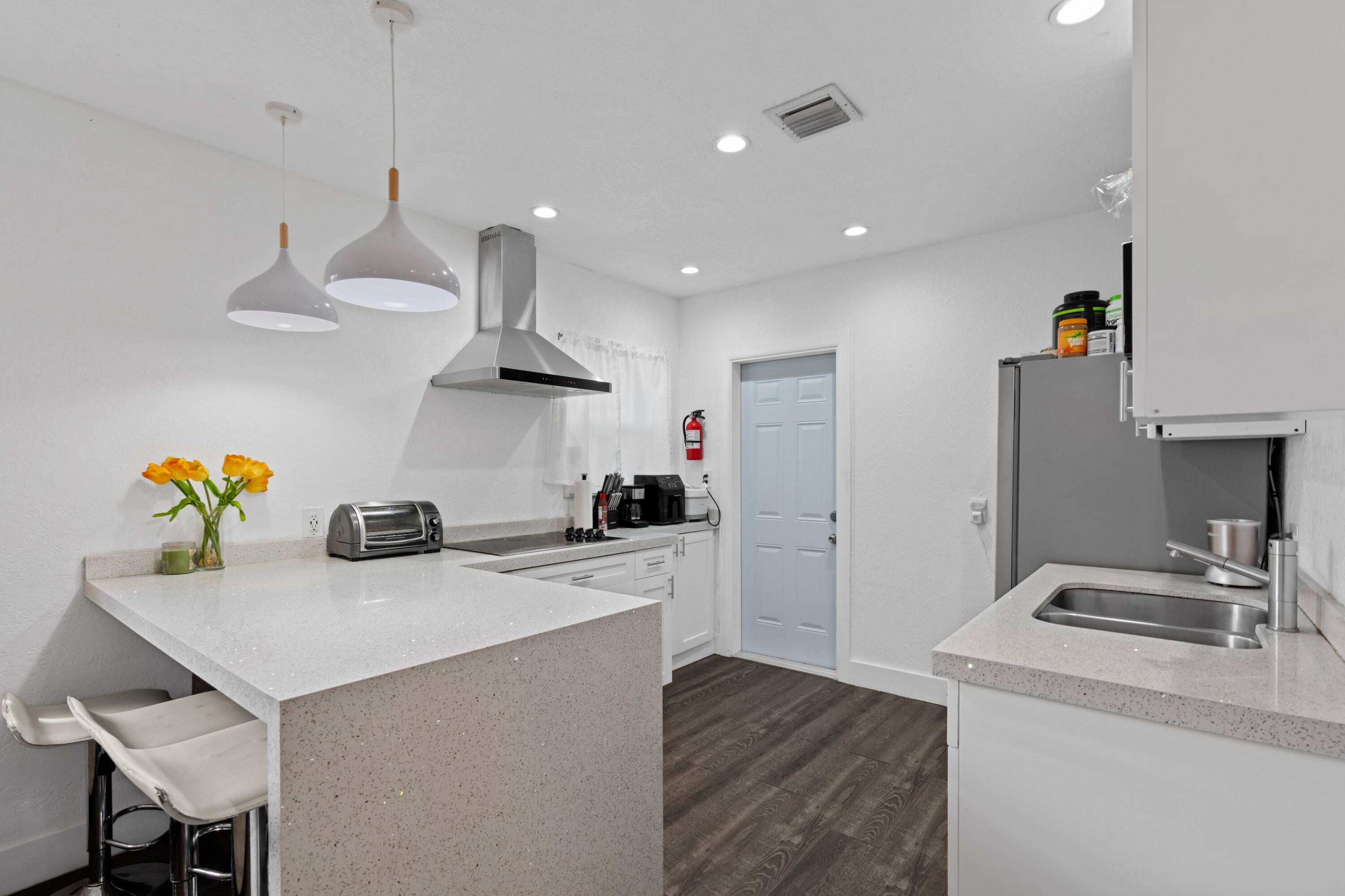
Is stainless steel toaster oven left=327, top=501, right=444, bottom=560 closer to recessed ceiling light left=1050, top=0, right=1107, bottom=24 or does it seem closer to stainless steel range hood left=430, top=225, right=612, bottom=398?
stainless steel range hood left=430, top=225, right=612, bottom=398

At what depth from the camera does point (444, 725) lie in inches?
46.6

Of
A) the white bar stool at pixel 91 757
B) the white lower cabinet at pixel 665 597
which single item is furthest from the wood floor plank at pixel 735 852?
the white bar stool at pixel 91 757

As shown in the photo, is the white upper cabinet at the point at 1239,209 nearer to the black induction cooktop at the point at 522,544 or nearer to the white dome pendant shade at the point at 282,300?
the white dome pendant shade at the point at 282,300

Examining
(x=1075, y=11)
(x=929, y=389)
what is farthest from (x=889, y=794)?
(x=1075, y=11)

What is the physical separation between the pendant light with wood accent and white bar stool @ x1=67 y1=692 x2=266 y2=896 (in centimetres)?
112

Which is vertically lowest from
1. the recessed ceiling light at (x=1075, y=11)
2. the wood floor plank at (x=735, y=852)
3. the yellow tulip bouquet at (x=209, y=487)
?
the wood floor plank at (x=735, y=852)

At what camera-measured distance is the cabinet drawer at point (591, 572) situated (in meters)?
2.90

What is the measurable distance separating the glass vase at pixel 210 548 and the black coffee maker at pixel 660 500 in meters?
2.19

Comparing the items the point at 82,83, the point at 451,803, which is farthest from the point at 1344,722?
the point at 82,83

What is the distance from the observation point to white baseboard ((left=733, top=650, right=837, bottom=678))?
3885 millimetres

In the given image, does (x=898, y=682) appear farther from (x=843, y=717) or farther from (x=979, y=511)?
(x=979, y=511)

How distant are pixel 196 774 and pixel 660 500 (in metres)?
2.93

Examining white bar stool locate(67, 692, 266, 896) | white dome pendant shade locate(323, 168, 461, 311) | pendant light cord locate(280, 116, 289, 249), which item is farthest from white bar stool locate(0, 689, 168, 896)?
pendant light cord locate(280, 116, 289, 249)

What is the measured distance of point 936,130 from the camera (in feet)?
7.50
